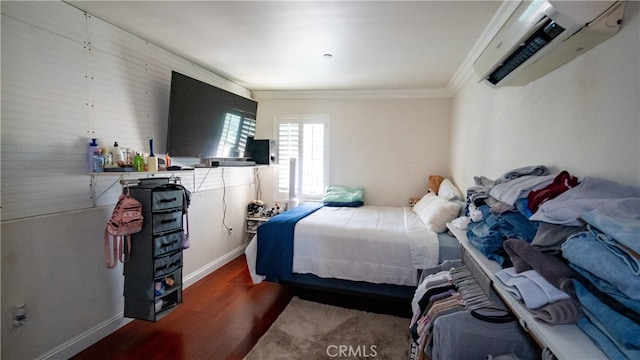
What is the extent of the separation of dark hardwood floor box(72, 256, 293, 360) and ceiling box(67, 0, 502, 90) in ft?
7.91

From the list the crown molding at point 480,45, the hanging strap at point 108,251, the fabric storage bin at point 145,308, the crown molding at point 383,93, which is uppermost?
the crown molding at point 383,93

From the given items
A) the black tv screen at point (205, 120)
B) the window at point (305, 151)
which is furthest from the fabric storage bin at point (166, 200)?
the window at point (305, 151)

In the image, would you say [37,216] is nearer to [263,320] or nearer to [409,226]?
[263,320]

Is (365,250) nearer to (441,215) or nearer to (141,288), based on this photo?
(441,215)

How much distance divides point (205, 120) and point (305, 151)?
1.75 meters

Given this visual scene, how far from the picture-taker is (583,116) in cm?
114

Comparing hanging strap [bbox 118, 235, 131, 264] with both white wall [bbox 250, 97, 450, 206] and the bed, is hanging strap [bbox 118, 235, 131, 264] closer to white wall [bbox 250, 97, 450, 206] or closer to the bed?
the bed

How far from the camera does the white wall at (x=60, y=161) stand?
1.58 metres

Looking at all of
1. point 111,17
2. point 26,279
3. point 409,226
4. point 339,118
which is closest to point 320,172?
point 339,118

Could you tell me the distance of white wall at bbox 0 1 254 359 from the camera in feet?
5.18

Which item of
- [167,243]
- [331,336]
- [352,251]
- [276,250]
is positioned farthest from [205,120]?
[331,336]

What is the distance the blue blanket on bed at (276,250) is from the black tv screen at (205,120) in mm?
1088

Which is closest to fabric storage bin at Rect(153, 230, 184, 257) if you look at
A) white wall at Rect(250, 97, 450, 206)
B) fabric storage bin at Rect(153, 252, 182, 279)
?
fabric storage bin at Rect(153, 252, 182, 279)

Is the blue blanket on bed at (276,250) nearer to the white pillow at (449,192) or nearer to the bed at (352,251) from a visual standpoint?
the bed at (352,251)
